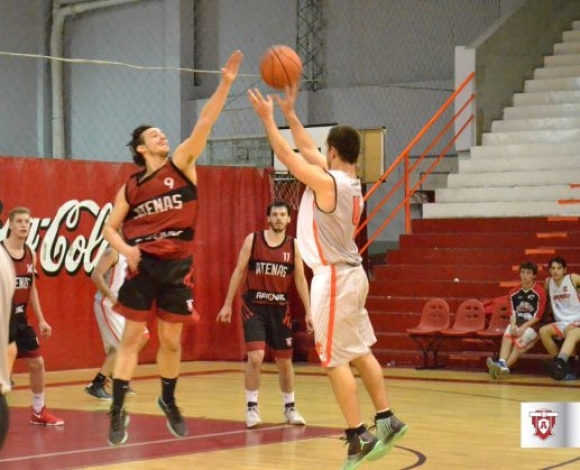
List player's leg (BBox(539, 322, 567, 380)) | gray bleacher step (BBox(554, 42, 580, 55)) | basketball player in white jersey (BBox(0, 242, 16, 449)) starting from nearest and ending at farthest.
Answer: basketball player in white jersey (BBox(0, 242, 16, 449))
player's leg (BBox(539, 322, 567, 380))
gray bleacher step (BBox(554, 42, 580, 55))

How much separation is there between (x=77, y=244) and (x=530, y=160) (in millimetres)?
6963

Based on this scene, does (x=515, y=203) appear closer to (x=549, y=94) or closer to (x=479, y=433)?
(x=549, y=94)

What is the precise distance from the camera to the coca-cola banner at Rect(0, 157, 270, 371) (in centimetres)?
1515

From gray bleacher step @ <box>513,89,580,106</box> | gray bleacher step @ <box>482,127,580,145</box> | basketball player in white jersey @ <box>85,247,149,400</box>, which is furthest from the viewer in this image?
gray bleacher step @ <box>513,89,580,106</box>

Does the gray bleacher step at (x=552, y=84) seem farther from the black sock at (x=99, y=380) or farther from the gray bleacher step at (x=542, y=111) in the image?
the black sock at (x=99, y=380)

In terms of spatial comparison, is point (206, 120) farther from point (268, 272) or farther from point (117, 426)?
point (268, 272)

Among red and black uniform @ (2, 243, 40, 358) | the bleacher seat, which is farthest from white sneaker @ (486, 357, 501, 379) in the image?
red and black uniform @ (2, 243, 40, 358)

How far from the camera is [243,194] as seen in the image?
1756cm

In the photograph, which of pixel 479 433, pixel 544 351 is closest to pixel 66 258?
pixel 544 351

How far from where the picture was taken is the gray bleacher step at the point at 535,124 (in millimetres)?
18453

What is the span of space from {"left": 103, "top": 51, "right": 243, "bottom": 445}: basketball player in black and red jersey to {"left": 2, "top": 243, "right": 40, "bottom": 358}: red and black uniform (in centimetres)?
271

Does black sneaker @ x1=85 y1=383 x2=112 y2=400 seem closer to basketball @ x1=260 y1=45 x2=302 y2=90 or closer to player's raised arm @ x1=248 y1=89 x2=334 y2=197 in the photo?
basketball @ x1=260 y1=45 x2=302 y2=90

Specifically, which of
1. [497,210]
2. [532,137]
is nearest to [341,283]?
[497,210]

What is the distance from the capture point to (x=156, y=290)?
7.88 meters
